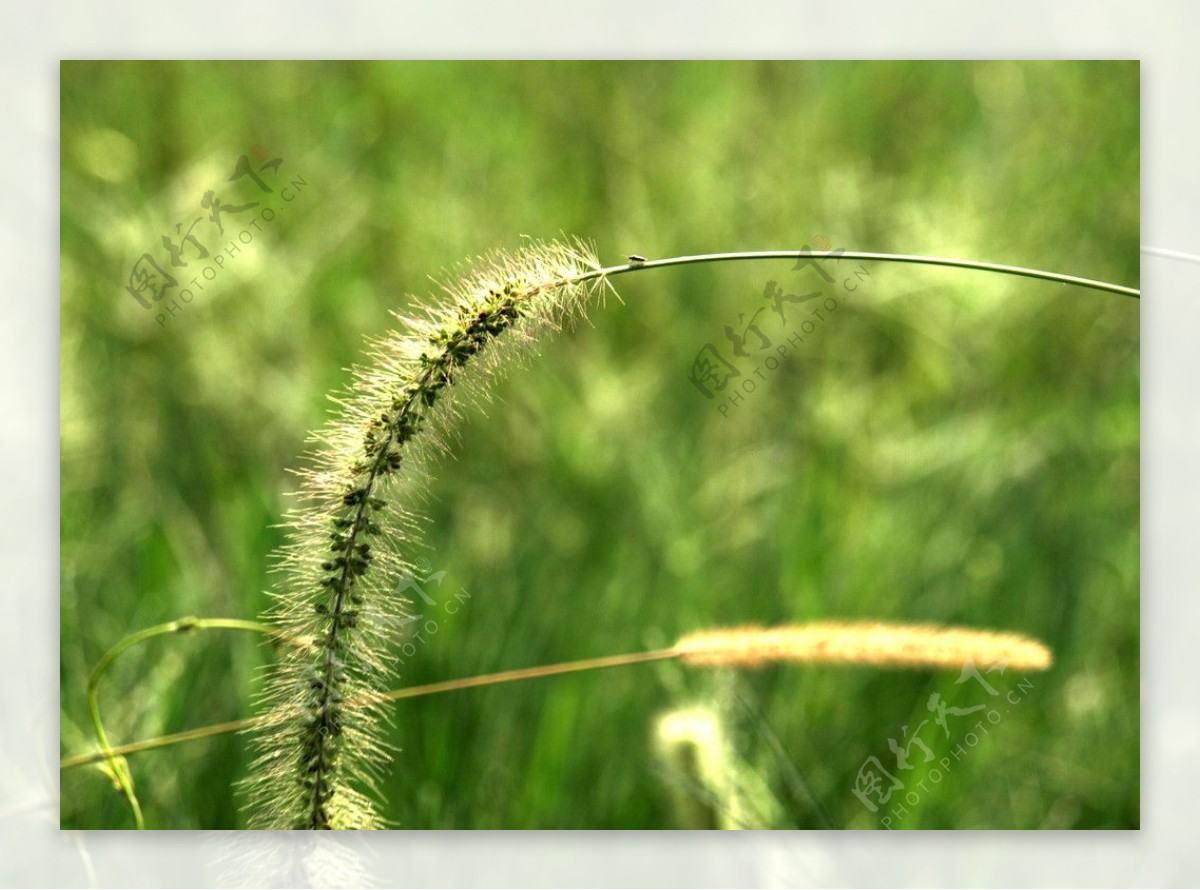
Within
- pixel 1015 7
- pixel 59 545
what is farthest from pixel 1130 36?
pixel 59 545

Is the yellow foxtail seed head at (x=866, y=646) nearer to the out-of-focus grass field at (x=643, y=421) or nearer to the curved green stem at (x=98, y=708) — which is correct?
the out-of-focus grass field at (x=643, y=421)

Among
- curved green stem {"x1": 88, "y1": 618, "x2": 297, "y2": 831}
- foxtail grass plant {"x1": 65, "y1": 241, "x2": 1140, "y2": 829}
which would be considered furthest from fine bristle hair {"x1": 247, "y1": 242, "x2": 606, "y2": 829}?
curved green stem {"x1": 88, "y1": 618, "x2": 297, "y2": 831}

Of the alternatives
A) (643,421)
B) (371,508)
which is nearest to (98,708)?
(371,508)

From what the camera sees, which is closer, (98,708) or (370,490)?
(370,490)

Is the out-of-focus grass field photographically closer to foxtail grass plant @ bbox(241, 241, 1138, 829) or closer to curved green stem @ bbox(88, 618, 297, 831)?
curved green stem @ bbox(88, 618, 297, 831)

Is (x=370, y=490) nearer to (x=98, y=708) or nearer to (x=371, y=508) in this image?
(x=371, y=508)

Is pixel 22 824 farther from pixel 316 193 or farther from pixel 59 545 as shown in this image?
pixel 316 193

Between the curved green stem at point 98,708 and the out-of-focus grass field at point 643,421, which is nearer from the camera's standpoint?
the curved green stem at point 98,708

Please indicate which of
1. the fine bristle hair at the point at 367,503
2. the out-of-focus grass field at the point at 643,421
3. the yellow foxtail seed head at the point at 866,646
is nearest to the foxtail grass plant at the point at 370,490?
the fine bristle hair at the point at 367,503
